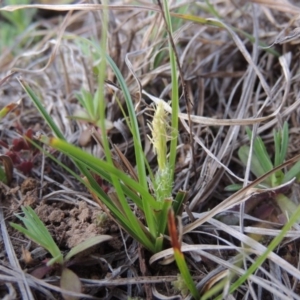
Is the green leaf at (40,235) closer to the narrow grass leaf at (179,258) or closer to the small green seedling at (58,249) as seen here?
the small green seedling at (58,249)

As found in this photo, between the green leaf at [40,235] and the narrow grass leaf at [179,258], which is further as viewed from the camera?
the green leaf at [40,235]

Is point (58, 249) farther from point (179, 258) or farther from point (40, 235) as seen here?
point (179, 258)

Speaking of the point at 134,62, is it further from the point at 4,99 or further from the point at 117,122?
the point at 4,99

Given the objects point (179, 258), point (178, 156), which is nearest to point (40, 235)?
point (179, 258)

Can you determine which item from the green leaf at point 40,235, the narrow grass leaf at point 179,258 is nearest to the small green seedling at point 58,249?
the green leaf at point 40,235

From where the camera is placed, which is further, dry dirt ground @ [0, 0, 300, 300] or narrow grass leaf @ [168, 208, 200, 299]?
dry dirt ground @ [0, 0, 300, 300]

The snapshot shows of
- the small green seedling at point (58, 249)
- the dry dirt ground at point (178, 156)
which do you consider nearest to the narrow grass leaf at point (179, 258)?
the dry dirt ground at point (178, 156)

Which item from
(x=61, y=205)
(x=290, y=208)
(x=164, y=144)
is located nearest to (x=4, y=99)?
(x=61, y=205)

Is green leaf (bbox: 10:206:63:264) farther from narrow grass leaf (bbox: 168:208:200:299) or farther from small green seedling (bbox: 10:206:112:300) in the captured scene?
narrow grass leaf (bbox: 168:208:200:299)

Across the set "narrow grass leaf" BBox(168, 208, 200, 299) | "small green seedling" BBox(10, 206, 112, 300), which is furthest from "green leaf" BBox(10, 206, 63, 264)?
"narrow grass leaf" BBox(168, 208, 200, 299)
